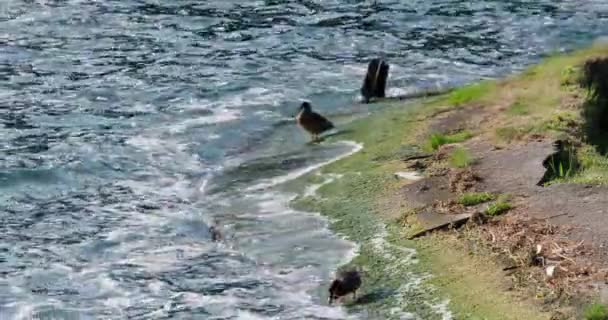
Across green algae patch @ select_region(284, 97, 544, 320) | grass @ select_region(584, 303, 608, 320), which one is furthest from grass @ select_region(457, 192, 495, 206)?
grass @ select_region(584, 303, 608, 320)

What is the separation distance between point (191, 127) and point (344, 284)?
747 centimetres

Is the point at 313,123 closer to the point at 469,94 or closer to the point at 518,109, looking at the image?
the point at 469,94

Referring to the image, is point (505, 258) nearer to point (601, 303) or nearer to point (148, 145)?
point (601, 303)

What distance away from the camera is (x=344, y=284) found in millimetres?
9055

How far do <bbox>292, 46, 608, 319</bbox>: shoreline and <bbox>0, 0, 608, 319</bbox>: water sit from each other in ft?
1.19

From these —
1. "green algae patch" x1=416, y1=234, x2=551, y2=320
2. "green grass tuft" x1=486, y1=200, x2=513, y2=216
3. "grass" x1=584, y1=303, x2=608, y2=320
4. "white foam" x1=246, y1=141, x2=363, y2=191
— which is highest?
"grass" x1=584, y1=303, x2=608, y2=320

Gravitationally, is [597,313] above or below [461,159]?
above

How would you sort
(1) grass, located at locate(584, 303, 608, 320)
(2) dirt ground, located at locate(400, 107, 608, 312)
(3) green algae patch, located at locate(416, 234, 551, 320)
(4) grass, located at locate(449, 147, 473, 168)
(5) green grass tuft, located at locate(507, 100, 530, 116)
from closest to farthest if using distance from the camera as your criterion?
(1) grass, located at locate(584, 303, 608, 320)
(3) green algae patch, located at locate(416, 234, 551, 320)
(2) dirt ground, located at locate(400, 107, 608, 312)
(4) grass, located at locate(449, 147, 473, 168)
(5) green grass tuft, located at locate(507, 100, 530, 116)

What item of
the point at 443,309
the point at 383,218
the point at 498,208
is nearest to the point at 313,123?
the point at 383,218

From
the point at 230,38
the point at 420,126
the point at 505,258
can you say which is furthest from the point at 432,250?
the point at 230,38

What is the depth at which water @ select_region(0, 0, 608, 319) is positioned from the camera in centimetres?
1026

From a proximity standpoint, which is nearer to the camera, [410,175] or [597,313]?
[597,313]

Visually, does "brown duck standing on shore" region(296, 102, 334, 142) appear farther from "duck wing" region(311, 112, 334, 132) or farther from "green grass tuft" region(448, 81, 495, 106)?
"green grass tuft" region(448, 81, 495, 106)

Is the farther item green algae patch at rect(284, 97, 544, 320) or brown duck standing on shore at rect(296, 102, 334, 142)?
brown duck standing on shore at rect(296, 102, 334, 142)
